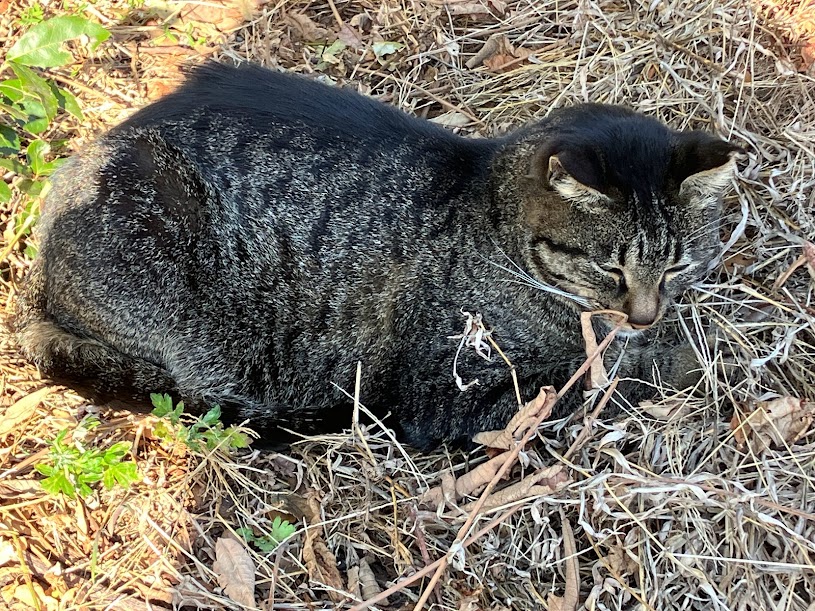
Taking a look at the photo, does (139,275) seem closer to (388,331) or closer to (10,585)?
(388,331)

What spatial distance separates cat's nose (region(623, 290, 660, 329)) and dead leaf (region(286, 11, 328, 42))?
2.51 meters

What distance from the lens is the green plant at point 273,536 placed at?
2668mm

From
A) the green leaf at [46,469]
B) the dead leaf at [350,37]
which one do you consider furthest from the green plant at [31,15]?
the green leaf at [46,469]

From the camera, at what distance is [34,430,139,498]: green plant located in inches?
100.0

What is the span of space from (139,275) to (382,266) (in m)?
0.98

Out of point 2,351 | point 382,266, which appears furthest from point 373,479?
point 2,351

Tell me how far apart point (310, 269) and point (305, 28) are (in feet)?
6.24

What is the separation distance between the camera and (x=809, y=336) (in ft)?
9.42

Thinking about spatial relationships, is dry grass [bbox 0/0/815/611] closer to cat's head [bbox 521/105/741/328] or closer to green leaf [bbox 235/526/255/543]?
green leaf [bbox 235/526/255/543]

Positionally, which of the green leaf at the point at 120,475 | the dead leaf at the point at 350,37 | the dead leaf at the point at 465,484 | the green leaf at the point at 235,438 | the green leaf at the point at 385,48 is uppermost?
the dead leaf at the point at 350,37

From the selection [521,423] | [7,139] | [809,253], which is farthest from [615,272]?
[7,139]

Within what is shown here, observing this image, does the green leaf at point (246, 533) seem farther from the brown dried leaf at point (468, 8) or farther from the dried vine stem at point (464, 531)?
the brown dried leaf at point (468, 8)

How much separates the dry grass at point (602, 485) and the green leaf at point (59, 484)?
0.25m

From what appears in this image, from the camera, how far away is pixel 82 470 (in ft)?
8.40
